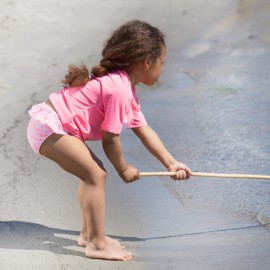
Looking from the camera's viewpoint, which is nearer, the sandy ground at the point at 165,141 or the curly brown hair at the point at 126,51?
the curly brown hair at the point at 126,51

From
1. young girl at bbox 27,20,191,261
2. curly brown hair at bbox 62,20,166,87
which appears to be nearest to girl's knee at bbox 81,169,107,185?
young girl at bbox 27,20,191,261

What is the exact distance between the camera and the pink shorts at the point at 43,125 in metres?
3.42

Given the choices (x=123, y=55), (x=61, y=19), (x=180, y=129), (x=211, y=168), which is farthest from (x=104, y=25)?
(x=123, y=55)

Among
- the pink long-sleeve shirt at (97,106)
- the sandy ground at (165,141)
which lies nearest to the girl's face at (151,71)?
the pink long-sleeve shirt at (97,106)

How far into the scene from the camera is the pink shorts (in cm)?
342

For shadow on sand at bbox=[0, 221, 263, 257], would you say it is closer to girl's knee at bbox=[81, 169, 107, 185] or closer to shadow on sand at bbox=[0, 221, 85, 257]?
shadow on sand at bbox=[0, 221, 85, 257]

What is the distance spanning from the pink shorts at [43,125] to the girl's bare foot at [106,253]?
0.53 metres

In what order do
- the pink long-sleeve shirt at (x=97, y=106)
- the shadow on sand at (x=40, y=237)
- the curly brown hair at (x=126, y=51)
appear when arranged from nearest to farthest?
1. the pink long-sleeve shirt at (x=97, y=106)
2. the curly brown hair at (x=126, y=51)
3. the shadow on sand at (x=40, y=237)

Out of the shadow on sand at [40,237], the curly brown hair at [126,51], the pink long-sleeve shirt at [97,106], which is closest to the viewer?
the pink long-sleeve shirt at [97,106]

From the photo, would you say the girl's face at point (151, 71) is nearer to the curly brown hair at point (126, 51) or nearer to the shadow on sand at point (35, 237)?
the curly brown hair at point (126, 51)

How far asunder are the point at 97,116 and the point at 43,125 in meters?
0.25

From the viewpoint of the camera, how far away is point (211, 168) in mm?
4582

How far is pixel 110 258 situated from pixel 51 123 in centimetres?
68

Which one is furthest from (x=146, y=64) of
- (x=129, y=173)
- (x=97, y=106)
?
(x=129, y=173)
